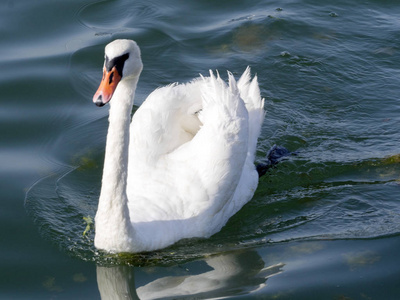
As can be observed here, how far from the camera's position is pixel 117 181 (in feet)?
21.8

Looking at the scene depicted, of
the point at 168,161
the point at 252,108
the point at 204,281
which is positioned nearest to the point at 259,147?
the point at 252,108

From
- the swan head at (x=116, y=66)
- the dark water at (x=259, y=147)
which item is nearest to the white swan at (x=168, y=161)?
the swan head at (x=116, y=66)

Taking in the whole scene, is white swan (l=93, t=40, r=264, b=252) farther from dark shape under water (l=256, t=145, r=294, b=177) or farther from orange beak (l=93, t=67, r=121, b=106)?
dark shape under water (l=256, t=145, r=294, b=177)

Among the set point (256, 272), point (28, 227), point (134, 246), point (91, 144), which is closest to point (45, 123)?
point (91, 144)

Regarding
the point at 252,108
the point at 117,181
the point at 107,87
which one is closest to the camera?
the point at 107,87

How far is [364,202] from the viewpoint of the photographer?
26.6 ft

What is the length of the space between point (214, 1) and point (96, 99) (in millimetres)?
7594

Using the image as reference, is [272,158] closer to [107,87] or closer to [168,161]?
[168,161]

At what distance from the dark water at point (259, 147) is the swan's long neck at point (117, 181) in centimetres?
34

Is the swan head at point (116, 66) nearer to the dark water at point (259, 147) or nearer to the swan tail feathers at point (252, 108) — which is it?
the dark water at point (259, 147)

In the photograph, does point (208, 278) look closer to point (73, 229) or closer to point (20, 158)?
point (73, 229)

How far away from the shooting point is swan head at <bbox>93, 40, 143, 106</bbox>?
6.10m

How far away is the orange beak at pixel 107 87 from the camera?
6015mm

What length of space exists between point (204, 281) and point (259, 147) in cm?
318
